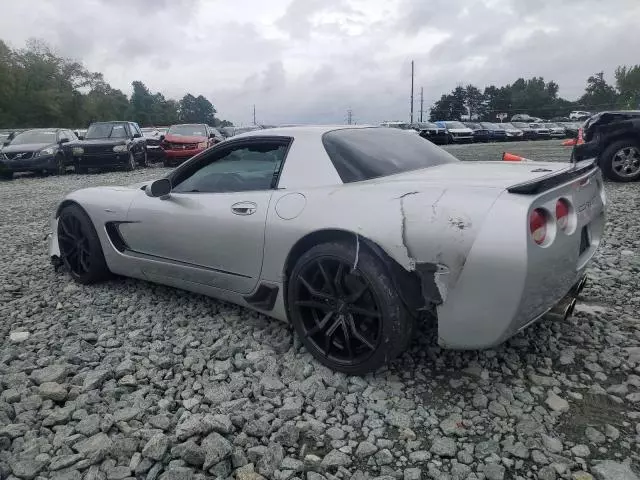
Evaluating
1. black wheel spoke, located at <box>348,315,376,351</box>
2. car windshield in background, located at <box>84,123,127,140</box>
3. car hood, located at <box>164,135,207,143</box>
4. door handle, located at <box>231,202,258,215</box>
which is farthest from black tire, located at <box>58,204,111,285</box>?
car hood, located at <box>164,135,207,143</box>

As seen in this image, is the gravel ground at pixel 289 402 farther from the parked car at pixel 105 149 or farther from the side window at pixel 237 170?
the parked car at pixel 105 149

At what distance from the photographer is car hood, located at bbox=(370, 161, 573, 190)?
2334mm

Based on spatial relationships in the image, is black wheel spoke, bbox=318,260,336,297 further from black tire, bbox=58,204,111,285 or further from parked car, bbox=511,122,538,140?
parked car, bbox=511,122,538,140

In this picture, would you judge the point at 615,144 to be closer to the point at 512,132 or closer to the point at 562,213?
the point at 562,213

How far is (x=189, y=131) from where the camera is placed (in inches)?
669

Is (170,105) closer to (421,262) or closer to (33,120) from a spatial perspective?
(33,120)

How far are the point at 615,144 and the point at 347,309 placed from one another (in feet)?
25.3

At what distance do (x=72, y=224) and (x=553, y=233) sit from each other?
365 centimetres

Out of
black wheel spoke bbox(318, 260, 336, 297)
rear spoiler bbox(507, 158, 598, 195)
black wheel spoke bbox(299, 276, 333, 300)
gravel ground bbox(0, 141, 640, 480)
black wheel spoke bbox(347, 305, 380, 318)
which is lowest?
gravel ground bbox(0, 141, 640, 480)

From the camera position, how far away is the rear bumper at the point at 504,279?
2033 mm

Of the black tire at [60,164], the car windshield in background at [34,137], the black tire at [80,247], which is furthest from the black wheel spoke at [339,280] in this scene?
the car windshield in background at [34,137]

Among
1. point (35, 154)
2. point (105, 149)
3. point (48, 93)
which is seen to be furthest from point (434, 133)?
point (48, 93)

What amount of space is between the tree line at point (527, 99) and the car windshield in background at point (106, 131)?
6382 cm

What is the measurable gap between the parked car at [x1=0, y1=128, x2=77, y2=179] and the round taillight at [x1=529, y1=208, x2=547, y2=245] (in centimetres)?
1481
